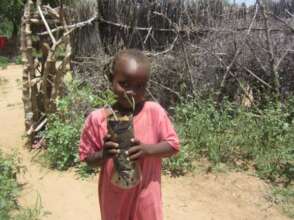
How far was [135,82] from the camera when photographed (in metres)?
2.12

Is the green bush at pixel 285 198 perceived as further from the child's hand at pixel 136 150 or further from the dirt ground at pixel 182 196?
the child's hand at pixel 136 150

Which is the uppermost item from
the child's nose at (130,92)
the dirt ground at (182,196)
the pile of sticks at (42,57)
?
the child's nose at (130,92)

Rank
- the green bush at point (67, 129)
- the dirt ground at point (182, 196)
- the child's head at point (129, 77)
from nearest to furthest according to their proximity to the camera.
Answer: the child's head at point (129, 77) < the dirt ground at point (182, 196) < the green bush at point (67, 129)

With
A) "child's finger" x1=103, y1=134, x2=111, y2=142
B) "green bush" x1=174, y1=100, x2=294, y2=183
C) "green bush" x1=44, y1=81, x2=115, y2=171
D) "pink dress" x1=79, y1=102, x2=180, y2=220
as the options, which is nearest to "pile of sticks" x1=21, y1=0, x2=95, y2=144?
"green bush" x1=44, y1=81, x2=115, y2=171

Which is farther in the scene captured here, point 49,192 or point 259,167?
point 259,167

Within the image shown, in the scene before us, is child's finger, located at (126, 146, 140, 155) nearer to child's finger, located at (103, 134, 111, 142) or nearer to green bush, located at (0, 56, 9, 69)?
child's finger, located at (103, 134, 111, 142)

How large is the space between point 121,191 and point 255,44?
15.4 feet

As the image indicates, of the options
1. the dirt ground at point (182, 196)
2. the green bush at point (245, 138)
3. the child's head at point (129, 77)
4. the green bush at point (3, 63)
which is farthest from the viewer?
the green bush at point (3, 63)

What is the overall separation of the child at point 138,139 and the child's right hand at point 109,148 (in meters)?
Result: 0.09

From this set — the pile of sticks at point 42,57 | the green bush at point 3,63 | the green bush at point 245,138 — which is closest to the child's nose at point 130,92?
the green bush at point 245,138

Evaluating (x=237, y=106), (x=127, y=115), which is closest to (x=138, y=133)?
(x=127, y=115)

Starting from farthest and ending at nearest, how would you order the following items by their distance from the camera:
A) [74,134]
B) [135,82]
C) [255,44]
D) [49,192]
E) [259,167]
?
[255,44], [74,134], [259,167], [49,192], [135,82]

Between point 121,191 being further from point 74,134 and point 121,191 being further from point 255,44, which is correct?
point 255,44

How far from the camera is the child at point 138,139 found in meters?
2.14
